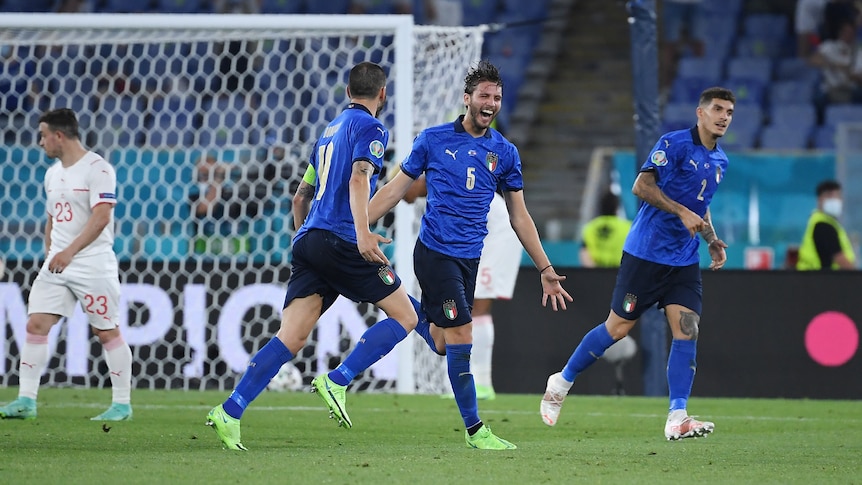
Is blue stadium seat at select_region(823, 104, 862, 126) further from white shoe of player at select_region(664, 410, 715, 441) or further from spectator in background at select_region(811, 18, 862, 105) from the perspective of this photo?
white shoe of player at select_region(664, 410, 715, 441)

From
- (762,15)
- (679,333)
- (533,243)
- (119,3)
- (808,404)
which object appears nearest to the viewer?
(533,243)

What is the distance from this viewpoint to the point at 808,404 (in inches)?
420

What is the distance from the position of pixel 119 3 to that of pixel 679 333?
14.6 m

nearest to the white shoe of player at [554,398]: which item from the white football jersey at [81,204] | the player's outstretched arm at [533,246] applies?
the player's outstretched arm at [533,246]

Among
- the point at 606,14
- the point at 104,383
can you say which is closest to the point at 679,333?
the point at 104,383

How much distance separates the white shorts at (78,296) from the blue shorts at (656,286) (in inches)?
120

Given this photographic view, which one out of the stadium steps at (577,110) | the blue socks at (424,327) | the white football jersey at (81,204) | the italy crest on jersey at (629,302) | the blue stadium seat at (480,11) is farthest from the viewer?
the blue stadium seat at (480,11)

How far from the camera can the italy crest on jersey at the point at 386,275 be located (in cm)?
653

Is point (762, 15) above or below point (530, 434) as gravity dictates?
above

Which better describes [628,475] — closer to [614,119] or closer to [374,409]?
[374,409]

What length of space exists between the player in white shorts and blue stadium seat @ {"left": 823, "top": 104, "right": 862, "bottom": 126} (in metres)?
11.0

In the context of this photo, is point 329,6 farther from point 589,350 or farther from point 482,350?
point 589,350

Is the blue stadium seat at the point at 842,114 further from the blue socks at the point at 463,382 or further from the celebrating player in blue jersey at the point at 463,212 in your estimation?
the blue socks at the point at 463,382

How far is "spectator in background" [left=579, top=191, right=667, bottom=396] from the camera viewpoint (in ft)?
36.9
